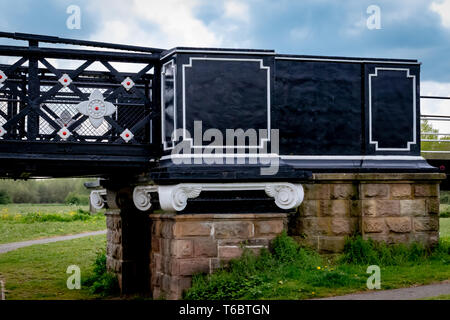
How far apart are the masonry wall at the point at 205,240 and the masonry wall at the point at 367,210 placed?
94 centimetres

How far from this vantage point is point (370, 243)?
11336 millimetres

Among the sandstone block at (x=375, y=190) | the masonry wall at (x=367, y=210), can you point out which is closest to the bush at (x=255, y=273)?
the masonry wall at (x=367, y=210)

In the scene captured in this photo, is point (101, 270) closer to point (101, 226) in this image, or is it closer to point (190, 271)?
point (190, 271)

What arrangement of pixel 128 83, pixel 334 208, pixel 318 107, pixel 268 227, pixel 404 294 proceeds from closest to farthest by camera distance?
pixel 404 294, pixel 268 227, pixel 128 83, pixel 334 208, pixel 318 107

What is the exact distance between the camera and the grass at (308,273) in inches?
372

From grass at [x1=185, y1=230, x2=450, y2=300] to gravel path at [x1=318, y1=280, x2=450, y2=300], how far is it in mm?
229

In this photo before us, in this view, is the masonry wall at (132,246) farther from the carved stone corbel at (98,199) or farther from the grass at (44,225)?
the grass at (44,225)

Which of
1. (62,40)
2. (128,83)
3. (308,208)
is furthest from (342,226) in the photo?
(62,40)

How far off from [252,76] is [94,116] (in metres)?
2.60

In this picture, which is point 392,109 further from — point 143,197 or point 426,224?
point 143,197

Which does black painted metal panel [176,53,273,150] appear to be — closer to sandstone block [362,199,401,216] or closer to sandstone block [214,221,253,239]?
sandstone block [214,221,253,239]

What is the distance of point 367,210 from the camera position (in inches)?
451

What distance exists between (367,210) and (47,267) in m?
10.1

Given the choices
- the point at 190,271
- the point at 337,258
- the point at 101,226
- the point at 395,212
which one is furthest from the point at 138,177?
the point at 101,226
